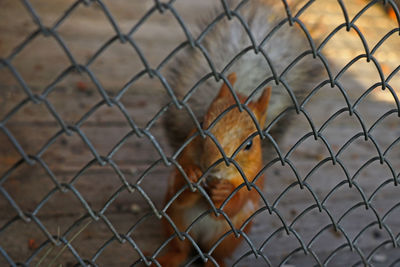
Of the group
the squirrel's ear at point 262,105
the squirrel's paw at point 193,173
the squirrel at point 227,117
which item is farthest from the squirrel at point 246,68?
the squirrel's paw at point 193,173

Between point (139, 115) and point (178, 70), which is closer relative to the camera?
point (178, 70)

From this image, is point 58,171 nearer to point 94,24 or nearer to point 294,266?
point 294,266

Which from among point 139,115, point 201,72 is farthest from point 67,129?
point 139,115

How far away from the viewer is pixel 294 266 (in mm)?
1877

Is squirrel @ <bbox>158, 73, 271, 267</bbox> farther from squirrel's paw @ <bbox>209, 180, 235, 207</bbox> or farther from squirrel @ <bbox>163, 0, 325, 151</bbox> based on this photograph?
squirrel @ <bbox>163, 0, 325, 151</bbox>

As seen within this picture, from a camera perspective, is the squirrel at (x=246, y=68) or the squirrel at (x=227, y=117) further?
the squirrel at (x=246, y=68)

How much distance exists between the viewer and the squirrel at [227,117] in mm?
1552

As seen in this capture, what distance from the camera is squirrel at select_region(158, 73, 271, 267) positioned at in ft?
5.06

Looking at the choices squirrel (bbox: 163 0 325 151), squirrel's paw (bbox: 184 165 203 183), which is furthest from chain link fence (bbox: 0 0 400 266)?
squirrel's paw (bbox: 184 165 203 183)

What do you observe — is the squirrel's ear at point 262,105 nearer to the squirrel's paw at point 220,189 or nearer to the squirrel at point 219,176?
the squirrel at point 219,176

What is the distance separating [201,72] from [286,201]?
741 millimetres

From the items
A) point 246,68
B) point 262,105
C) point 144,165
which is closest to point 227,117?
point 262,105

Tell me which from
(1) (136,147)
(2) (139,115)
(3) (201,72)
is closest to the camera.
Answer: (3) (201,72)

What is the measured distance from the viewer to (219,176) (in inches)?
60.7
